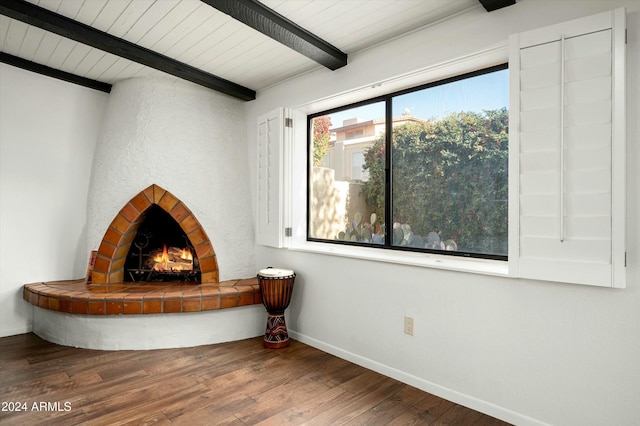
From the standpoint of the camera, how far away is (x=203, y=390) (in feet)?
7.24

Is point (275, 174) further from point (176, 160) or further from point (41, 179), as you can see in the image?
point (41, 179)

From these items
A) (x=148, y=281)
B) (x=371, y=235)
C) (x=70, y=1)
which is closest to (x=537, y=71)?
(x=371, y=235)

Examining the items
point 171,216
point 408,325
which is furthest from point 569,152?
point 171,216

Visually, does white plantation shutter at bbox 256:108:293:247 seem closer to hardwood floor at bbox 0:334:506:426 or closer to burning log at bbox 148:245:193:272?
burning log at bbox 148:245:193:272

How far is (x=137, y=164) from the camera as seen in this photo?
3189mm

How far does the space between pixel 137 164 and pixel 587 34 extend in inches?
127

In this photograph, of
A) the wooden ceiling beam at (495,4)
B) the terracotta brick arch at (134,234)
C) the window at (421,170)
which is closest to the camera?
the wooden ceiling beam at (495,4)

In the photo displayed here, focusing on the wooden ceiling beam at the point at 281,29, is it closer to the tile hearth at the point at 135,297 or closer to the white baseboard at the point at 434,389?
the tile hearth at the point at 135,297

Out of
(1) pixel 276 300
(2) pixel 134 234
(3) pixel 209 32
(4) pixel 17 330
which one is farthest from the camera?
(2) pixel 134 234

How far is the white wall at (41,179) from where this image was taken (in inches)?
119

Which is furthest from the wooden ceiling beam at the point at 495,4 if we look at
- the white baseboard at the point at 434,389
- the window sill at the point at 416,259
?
the white baseboard at the point at 434,389

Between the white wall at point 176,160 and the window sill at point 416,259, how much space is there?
0.72 metres

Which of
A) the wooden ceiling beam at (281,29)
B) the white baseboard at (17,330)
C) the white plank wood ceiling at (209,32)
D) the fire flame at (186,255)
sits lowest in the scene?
the white baseboard at (17,330)

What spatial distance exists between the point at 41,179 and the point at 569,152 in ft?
12.8
